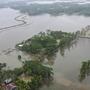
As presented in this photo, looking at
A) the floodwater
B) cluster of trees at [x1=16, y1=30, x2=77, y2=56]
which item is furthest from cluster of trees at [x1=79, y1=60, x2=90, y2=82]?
cluster of trees at [x1=16, y1=30, x2=77, y2=56]

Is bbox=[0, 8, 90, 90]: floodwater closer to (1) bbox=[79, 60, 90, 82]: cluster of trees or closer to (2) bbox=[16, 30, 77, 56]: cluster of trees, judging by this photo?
(1) bbox=[79, 60, 90, 82]: cluster of trees

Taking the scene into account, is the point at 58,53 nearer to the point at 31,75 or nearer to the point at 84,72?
Answer: the point at 84,72

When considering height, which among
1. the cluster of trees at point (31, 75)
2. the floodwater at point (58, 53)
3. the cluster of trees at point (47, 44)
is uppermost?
the cluster of trees at point (31, 75)

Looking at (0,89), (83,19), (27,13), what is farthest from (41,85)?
(27,13)

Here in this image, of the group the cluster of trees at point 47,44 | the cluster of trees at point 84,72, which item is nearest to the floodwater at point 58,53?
the cluster of trees at point 84,72

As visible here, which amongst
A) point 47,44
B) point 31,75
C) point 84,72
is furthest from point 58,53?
point 31,75

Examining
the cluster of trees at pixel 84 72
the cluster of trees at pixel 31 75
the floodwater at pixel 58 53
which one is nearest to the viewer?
the cluster of trees at pixel 31 75

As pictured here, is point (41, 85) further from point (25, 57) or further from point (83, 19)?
point (83, 19)

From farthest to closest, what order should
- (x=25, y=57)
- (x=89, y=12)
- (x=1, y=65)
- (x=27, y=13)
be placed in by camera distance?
(x=27, y=13)
(x=89, y=12)
(x=25, y=57)
(x=1, y=65)

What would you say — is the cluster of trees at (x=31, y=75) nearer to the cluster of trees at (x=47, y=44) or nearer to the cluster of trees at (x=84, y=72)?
the cluster of trees at (x=84, y=72)
